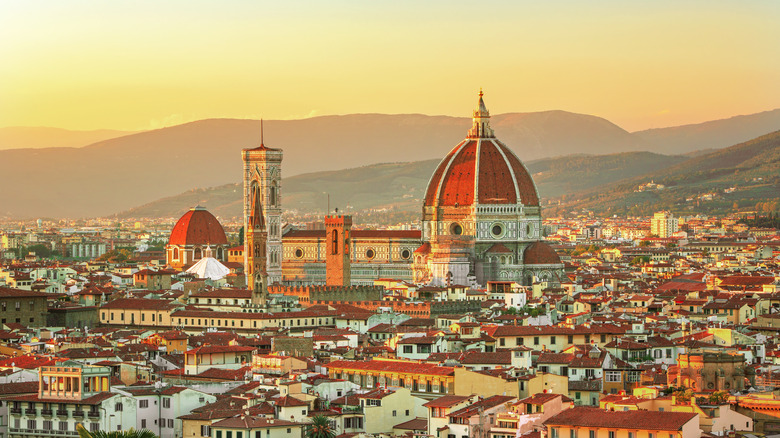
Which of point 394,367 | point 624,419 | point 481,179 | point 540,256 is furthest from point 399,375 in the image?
point 481,179

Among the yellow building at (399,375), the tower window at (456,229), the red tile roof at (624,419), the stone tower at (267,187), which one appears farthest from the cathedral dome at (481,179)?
the red tile roof at (624,419)

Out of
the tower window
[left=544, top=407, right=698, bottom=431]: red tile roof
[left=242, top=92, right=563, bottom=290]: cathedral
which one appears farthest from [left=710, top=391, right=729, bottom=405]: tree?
the tower window

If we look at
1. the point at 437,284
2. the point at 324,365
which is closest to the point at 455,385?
the point at 324,365

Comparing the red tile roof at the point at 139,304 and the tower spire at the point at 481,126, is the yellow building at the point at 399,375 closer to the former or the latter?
the red tile roof at the point at 139,304

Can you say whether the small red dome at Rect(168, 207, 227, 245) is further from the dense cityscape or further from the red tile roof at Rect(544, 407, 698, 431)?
the red tile roof at Rect(544, 407, 698, 431)

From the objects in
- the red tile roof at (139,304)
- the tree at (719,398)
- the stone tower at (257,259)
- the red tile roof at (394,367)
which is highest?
the stone tower at (257,259)

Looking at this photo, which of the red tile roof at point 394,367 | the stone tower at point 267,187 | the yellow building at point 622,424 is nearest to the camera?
the yellow building at point 622,424

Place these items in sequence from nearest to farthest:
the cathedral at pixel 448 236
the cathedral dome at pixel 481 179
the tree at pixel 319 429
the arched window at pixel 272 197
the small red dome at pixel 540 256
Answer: the tree at pixel 319 429 < the small red dome at pixel 540 256 < the cathedral at pixel 448 236 < the cathedral dome at pixel 481 179 < the arched window at pixel 272 197

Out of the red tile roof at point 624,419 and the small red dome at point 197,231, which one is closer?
the red tile roof at point 624,419
